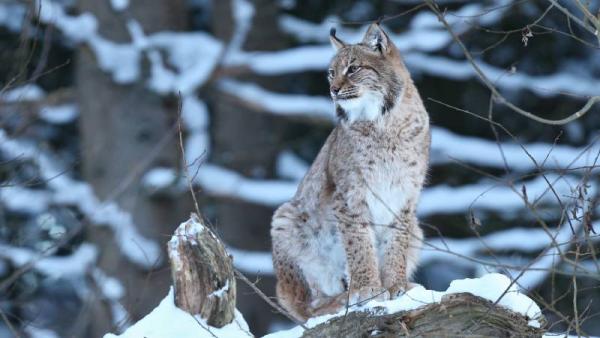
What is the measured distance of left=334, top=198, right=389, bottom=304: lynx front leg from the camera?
23.1ft

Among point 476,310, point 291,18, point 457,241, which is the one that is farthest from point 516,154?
point 476,310

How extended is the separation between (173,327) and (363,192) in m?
1.75

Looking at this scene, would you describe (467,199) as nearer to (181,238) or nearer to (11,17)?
(11,17)

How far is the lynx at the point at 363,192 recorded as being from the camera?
7.07m

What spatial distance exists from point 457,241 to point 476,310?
737 cm

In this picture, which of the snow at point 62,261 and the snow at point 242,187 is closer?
the snow at point 62,261

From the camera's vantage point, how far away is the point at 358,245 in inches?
279

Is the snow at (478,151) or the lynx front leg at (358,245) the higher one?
the lynx front leg at (358,245)

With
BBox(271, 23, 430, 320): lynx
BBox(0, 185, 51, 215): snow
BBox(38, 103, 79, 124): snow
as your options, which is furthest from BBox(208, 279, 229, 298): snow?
BBox(38, 103, 79, 124): snow

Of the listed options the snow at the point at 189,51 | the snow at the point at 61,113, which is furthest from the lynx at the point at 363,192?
the snow at the point at 61,113

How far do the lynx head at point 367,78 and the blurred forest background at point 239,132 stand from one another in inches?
155

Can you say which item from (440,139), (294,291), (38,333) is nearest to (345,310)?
(294,291)

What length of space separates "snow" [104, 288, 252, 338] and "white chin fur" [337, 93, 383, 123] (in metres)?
1.66

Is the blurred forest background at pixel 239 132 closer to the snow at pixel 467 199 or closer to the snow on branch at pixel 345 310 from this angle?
the snow at pixel 467 199
